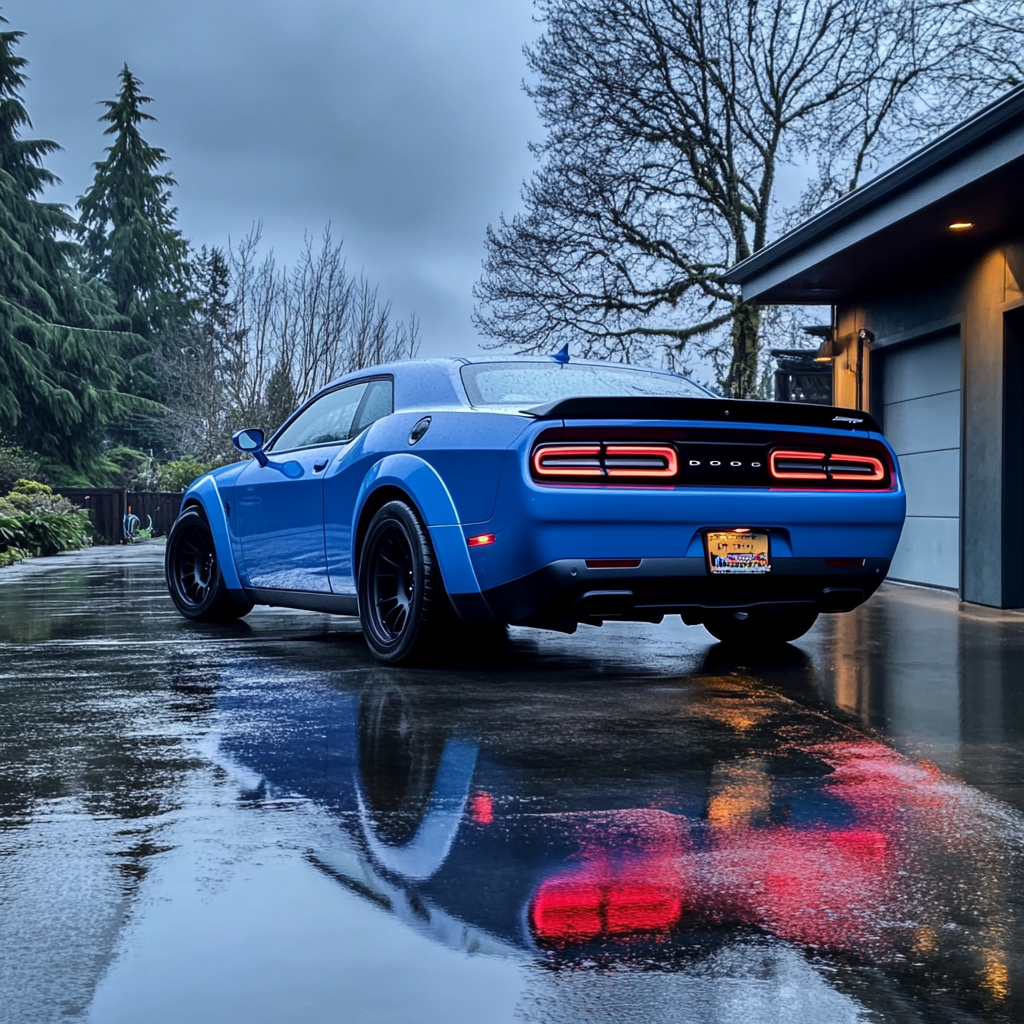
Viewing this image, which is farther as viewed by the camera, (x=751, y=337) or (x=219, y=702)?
(x=751, y=337)

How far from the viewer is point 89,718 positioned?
5.84 meters

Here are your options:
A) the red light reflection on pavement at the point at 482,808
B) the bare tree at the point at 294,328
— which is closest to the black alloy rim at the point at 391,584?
the red light reflection on pavement at the point at 482,808

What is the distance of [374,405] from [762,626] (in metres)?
2.58

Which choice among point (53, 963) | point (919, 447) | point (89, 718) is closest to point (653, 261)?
point (919, 447)

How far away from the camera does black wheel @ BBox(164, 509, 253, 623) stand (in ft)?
32.5

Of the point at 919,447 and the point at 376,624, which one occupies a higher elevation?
the point at 919,447

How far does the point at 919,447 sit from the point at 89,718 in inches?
424

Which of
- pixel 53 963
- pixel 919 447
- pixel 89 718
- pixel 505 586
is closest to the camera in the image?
→ pixel 53 963

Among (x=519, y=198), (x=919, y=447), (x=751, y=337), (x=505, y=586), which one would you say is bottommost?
(x=505, y=586)

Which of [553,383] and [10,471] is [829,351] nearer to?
[553,383]

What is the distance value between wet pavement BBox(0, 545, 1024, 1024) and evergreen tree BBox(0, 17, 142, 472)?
3566 cm

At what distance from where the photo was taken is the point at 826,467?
7.22 m

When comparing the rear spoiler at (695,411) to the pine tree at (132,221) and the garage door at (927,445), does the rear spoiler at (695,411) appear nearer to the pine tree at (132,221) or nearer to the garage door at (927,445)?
the garage door at (927,445)

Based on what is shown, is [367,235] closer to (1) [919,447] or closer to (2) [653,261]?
(2) [653,261]
